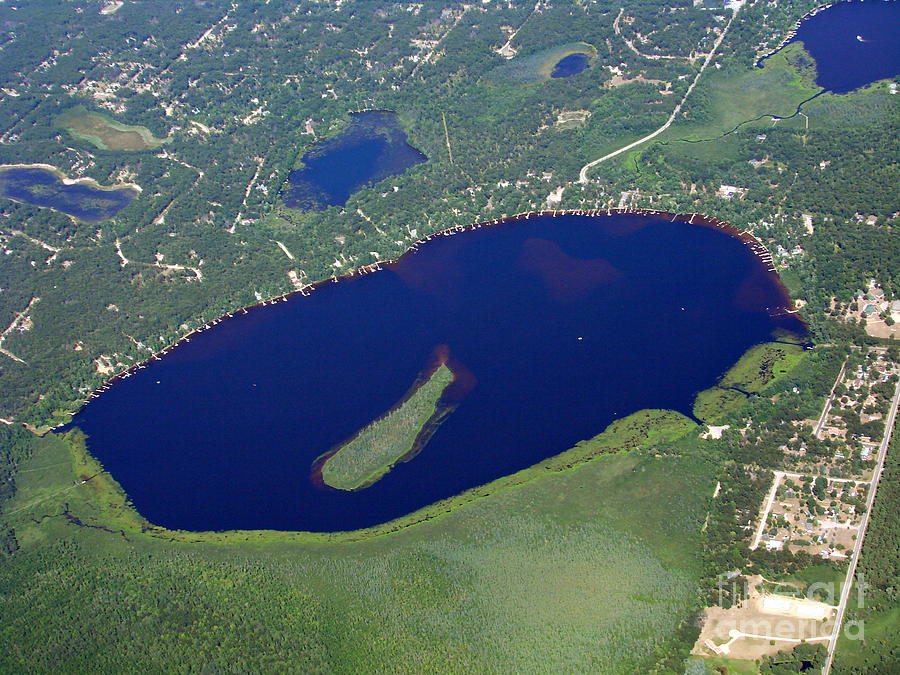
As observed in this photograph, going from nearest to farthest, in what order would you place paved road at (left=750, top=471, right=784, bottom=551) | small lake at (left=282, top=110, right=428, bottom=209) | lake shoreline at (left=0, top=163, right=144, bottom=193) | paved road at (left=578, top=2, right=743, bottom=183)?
paved road at (left=750, top=471, right=784, bottom=551), paved road at (left=578, top=2, right=743, bottom=183), small lake at (left=282, top=110, right=428, bottom=209), lake shoreline at (left=0, top=163, right=144, bottom=193)

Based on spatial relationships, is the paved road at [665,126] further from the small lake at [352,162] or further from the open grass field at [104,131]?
the open grass field at [104,131]

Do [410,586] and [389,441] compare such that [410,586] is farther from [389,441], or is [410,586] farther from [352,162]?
[352,162]

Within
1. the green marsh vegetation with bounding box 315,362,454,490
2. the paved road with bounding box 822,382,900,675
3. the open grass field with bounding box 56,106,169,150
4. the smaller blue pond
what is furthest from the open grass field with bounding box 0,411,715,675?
the smaller blue pond

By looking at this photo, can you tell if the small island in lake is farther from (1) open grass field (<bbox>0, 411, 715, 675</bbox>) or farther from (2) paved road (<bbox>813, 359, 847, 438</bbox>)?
(2) paved road (<bbox>813, 359, 847, 438</bbox>)

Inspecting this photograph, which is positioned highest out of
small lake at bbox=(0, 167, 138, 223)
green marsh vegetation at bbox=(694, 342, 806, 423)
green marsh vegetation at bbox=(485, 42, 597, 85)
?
small lake at bbox=(0, 167, 138, 223)

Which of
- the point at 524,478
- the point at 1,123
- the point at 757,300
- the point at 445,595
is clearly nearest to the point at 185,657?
the point at 445,595

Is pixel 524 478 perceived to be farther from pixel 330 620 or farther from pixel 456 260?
pixel 456 260

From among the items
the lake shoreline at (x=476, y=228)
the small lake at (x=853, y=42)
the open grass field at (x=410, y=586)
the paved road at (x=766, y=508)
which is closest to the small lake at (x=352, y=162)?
Result: the lake shoreline at (x=476, y=228)

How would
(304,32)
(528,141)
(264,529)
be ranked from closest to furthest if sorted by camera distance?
(264,529)
(528,141)
(304,32)
